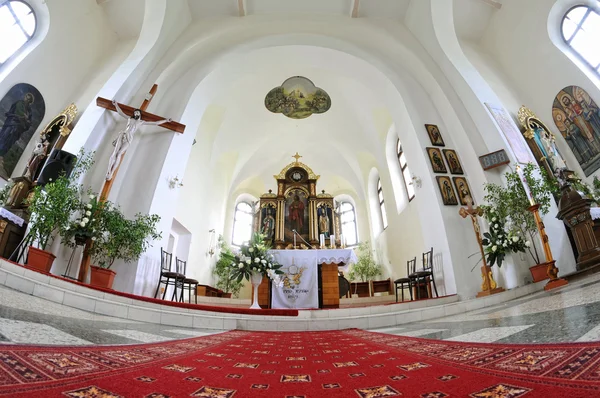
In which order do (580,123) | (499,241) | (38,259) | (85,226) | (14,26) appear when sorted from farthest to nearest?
(580,123) → (14,26) → (499,241) → (85,226) → (38,259)

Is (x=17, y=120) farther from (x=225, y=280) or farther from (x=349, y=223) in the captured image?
(x=349, y=223)

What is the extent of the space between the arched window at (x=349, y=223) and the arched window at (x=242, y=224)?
4310mm

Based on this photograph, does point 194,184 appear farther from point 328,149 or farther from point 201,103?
point 328,149

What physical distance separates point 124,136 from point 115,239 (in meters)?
2.34

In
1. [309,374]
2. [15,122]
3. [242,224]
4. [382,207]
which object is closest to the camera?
[309,374]

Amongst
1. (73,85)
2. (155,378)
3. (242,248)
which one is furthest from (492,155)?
(73,85)

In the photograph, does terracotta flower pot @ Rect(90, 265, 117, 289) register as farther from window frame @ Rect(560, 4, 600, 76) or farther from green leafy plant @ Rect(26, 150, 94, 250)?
window frame @ Rect(560, 4, 600, 76)

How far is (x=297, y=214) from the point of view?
1248 centimetres

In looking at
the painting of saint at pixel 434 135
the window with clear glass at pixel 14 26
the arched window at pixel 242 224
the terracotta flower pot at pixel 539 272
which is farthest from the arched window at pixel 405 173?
the window with clear glass at pixel 14 26

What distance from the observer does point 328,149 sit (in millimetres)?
13258

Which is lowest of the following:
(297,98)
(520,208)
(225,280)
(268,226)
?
(225,280)

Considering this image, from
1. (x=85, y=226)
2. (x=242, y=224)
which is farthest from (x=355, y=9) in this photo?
(x=242, y=224)

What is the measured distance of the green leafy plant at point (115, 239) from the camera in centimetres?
485

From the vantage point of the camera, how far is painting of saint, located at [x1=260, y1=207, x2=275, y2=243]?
1201cm
